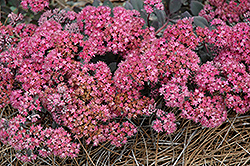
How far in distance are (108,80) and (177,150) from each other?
1.86 ft

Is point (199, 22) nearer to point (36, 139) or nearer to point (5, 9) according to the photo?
point (36, 139)

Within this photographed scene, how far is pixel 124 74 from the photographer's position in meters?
1.11

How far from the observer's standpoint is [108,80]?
1.14 meters

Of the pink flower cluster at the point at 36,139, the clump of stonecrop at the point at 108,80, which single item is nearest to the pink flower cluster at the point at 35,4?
the clump of stonecrop at the point at 108,80

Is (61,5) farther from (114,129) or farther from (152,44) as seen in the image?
(114,129)

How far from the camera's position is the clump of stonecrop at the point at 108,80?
108 cm

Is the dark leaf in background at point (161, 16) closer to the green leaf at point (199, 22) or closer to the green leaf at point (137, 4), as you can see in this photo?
the green leaf at point (137, 4)

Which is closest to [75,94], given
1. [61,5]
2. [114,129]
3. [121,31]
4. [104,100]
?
[104,100]

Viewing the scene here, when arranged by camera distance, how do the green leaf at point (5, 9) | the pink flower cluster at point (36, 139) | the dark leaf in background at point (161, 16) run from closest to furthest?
the pink flower cluster at point (36, 139) < the dark leaf in background at point (161, 16) < the green leaf at point (5, 9)

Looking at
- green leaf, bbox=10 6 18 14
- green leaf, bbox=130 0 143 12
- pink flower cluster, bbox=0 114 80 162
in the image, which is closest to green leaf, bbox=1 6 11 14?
green leaf, bbox=10 6 18 14

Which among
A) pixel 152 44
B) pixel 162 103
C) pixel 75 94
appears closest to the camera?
pixel 75 94

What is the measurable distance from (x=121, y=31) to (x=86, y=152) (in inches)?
25.6

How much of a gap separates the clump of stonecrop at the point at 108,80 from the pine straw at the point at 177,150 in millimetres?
173

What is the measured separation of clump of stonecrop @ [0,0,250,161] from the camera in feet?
3.53
